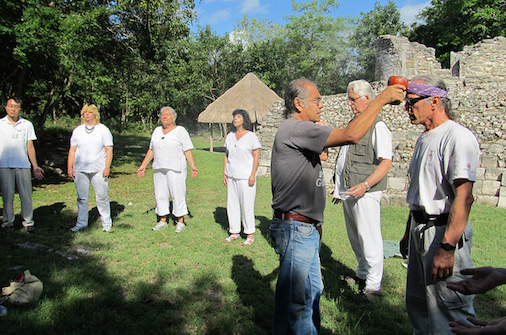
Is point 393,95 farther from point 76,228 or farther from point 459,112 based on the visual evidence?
point 459,112

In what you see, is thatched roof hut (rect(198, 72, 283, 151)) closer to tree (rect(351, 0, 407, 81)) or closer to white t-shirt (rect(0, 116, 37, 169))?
white t-shirt (rect(0, 116, 37, 169))

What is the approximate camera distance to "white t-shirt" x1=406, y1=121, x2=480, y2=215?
83.0 inches

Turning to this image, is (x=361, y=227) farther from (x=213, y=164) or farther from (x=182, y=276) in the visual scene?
(x=213, y=164)

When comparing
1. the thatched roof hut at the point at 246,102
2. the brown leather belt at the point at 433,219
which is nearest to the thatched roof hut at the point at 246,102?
the thatched roof hut at the point at 246,102

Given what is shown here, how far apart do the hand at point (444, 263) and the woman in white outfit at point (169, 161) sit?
176 inches

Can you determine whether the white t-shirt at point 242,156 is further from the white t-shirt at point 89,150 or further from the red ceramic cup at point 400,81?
the red ceramic cup at point 400,81

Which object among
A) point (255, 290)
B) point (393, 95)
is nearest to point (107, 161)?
point (255, 290)

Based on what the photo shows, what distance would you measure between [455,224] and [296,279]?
108 centimetres

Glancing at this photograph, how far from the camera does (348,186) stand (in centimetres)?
385

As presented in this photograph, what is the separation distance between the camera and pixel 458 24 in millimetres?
30172

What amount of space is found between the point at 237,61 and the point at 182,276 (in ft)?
115

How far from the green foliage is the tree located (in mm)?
4362

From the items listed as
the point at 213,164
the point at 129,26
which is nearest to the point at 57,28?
the point at 129,26

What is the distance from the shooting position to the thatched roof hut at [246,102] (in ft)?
62.0
